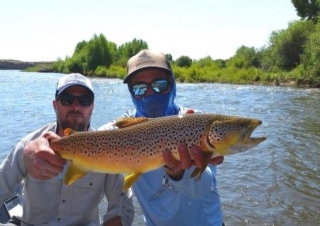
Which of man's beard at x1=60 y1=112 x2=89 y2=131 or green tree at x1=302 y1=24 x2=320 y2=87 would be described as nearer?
man's beard at x1=60 y1=112 x2=89 y2=131

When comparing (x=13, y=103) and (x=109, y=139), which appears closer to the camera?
(x=109, y=139)

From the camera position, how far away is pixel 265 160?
1011 centimetres

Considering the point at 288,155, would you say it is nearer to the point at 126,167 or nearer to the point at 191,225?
the point at 191,225

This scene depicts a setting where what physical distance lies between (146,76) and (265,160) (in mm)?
7331

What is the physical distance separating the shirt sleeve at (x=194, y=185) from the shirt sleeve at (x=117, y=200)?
0.71 m

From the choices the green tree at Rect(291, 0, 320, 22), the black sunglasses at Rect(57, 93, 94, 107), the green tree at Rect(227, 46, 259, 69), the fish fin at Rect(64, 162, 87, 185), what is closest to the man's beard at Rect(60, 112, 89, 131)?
the black sunglasses at Rect(57, 93, 94, 107)

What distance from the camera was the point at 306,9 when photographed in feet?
176

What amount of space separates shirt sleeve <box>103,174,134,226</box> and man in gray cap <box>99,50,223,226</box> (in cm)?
17

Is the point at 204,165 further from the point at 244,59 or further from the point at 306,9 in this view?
the point at 244,59

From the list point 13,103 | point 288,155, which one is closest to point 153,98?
point 288,155

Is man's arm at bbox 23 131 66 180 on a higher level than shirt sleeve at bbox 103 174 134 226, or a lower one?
higher

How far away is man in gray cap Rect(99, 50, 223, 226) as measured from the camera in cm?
301

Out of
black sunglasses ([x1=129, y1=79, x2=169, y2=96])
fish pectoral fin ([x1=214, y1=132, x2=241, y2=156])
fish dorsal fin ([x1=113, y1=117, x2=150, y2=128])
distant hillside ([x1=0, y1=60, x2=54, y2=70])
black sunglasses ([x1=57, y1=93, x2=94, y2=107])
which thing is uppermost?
black sunglasses ([x1=129, y1=79, x2=169, y2=96])

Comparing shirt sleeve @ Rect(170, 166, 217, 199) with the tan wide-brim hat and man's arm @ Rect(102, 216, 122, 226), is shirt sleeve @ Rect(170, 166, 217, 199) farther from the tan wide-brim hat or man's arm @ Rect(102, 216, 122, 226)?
the tan wide-brim hat
